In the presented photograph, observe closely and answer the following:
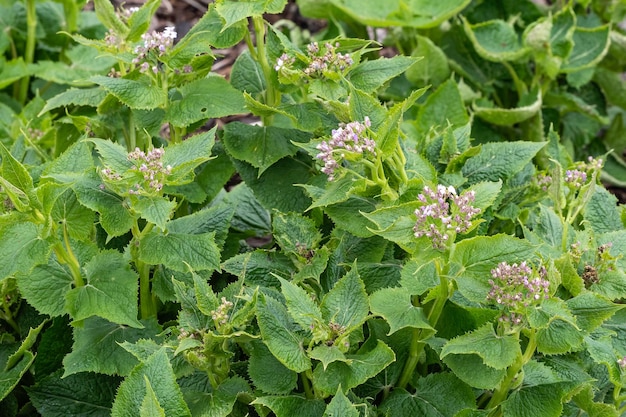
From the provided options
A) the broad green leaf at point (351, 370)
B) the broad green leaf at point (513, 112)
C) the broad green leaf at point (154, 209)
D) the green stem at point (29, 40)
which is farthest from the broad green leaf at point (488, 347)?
the green stem at point (29, 40)

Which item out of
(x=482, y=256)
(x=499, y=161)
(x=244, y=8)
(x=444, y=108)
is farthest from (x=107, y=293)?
(x=444, y=108)

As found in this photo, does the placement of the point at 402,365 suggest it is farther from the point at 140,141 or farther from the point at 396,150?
the point at 140,141

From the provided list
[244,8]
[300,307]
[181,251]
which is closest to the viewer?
[300,307]

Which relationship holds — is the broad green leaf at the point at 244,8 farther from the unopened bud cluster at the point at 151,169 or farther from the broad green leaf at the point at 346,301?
the broad green leaf at the point at 346,301

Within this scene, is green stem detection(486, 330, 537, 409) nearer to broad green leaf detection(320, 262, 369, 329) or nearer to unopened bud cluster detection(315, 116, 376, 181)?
broad green leaf detection(320, 262, 369, 329)

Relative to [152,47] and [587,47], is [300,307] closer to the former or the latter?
[152,47]
